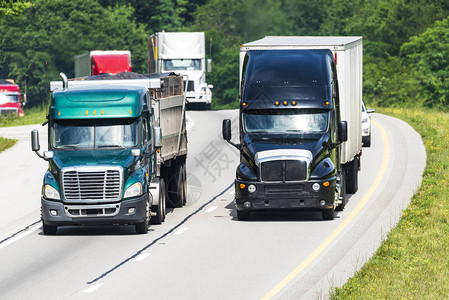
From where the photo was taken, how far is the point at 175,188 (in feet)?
76.2

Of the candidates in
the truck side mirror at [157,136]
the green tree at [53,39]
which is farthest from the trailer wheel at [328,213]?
the green tree at [53,39]

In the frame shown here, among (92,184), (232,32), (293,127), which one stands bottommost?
(232,32)

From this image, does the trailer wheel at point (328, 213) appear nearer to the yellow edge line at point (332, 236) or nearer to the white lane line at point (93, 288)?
the yellow edge line at point (332, 236)

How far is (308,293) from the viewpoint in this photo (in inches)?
534

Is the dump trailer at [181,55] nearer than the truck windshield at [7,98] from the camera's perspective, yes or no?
Yes

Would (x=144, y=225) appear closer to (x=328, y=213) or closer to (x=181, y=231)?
(x=181, y=231)

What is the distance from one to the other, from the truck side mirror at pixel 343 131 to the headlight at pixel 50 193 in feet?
20.3

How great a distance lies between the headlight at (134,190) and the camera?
1880cm

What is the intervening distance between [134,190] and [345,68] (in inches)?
250

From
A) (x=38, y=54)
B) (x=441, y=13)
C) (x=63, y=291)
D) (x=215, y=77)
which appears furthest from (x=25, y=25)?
(x=63, y=291)

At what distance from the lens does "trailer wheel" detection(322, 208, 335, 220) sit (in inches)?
803

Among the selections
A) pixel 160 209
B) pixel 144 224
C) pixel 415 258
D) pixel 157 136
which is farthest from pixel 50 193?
pixel 415 258

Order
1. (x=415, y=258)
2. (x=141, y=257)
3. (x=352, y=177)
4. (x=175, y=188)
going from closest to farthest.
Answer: (x=415, y=258) → (x=141, y=257) → (x=175, y=188) → (x=352, y=177)

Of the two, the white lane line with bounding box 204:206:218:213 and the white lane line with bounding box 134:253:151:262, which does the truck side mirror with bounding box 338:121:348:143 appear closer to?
the white lane line with bounding box 204:206:218:213
